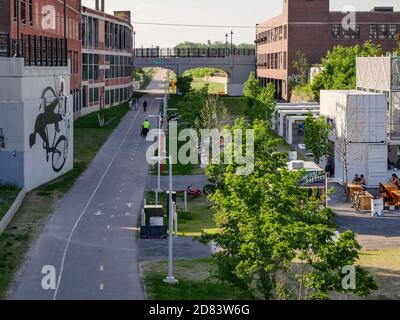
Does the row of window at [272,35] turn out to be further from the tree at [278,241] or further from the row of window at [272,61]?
the tree at [278,241]

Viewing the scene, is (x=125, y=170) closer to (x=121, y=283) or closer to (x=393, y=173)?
(x=393, y=173)

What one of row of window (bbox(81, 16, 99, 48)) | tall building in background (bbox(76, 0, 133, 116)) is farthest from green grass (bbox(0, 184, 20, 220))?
row of window (bbox(81, 16, 99, 48))

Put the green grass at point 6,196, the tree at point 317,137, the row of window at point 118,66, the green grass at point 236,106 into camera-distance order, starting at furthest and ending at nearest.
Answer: the row of window at point 118,66 < the green grass at point 236,106 < the tree at point 317,137 < the green grass at point 6,196

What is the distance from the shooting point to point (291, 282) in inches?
1121

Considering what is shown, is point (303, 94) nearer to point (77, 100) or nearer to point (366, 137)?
point (77, 100)

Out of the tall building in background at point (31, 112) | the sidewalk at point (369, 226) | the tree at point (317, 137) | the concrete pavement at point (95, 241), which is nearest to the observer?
the concrete pavement at point (95, 241)

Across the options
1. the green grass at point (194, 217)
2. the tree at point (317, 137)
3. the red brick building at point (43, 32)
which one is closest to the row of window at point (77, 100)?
the red brick building at point (43, 32)

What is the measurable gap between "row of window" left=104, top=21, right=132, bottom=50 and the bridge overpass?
32.3ft

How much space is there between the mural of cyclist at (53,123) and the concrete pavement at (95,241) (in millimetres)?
2010

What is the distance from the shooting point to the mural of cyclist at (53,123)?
46000mm

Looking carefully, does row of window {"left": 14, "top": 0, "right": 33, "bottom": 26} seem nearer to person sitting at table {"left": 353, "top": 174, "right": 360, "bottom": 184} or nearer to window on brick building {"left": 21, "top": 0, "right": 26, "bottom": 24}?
window on brick building {"left": 21, "top": 0, "right": 26, "bottom": 24}
